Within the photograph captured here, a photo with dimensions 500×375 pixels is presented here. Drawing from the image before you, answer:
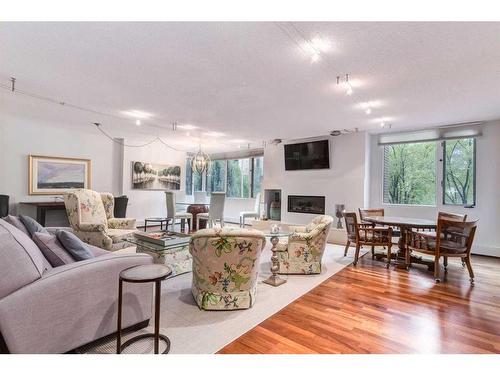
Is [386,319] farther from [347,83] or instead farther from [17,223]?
[17,223]

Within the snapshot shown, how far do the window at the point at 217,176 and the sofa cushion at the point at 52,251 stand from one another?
7108 mm

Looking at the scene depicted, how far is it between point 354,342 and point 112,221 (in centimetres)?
412

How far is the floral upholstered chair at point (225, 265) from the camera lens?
7.61 ft

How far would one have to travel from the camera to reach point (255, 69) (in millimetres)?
2809

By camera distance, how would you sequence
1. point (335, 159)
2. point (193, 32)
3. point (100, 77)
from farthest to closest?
point (335, 159) → point (100, 77) → point (193, 32)

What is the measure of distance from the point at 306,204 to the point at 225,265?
175 inches

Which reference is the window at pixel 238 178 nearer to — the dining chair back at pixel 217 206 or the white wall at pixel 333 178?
the white wall at pixel 333 178

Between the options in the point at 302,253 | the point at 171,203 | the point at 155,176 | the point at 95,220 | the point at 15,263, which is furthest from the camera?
the point at 155,176

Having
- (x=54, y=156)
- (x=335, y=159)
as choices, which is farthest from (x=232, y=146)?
(x=54, y=156)

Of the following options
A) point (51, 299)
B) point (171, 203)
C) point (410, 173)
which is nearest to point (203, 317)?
point (51, 299)

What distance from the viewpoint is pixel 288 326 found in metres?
2.21

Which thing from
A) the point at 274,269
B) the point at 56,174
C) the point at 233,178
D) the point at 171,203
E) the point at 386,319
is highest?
the point at 233,178
